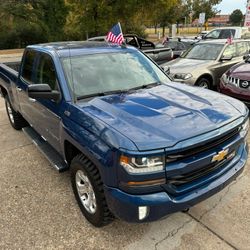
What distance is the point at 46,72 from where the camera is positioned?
13.4 feet

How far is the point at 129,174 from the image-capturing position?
2.52 meters

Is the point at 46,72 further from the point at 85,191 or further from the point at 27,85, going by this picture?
the point at 85,191

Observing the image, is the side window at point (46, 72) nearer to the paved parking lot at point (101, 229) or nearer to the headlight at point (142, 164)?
the paved parking lot at point (101, 229)

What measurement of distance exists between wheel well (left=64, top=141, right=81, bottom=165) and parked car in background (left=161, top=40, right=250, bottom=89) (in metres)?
4.31

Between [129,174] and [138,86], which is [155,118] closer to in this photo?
[129,174]

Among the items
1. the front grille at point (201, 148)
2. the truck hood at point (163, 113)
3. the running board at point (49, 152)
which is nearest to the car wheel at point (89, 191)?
the running board at point (49, 152)

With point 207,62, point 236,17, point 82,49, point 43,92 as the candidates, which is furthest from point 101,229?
point 236,17

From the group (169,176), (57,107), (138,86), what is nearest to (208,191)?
(169,176)

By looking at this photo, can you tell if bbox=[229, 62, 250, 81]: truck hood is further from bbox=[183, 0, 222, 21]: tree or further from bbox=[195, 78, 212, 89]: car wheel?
bbox=[183, 0, 222, 21]: tree

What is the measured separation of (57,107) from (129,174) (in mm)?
1437

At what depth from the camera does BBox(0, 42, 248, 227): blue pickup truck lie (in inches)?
101

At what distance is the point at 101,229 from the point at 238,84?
4.46m

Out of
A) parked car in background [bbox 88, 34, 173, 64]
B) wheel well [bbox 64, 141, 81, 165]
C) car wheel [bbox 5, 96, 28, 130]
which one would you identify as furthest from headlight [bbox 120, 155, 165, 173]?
parked car in background [bbox 88, 34, 173, 64]

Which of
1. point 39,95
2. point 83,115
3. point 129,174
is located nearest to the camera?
point 129,174
